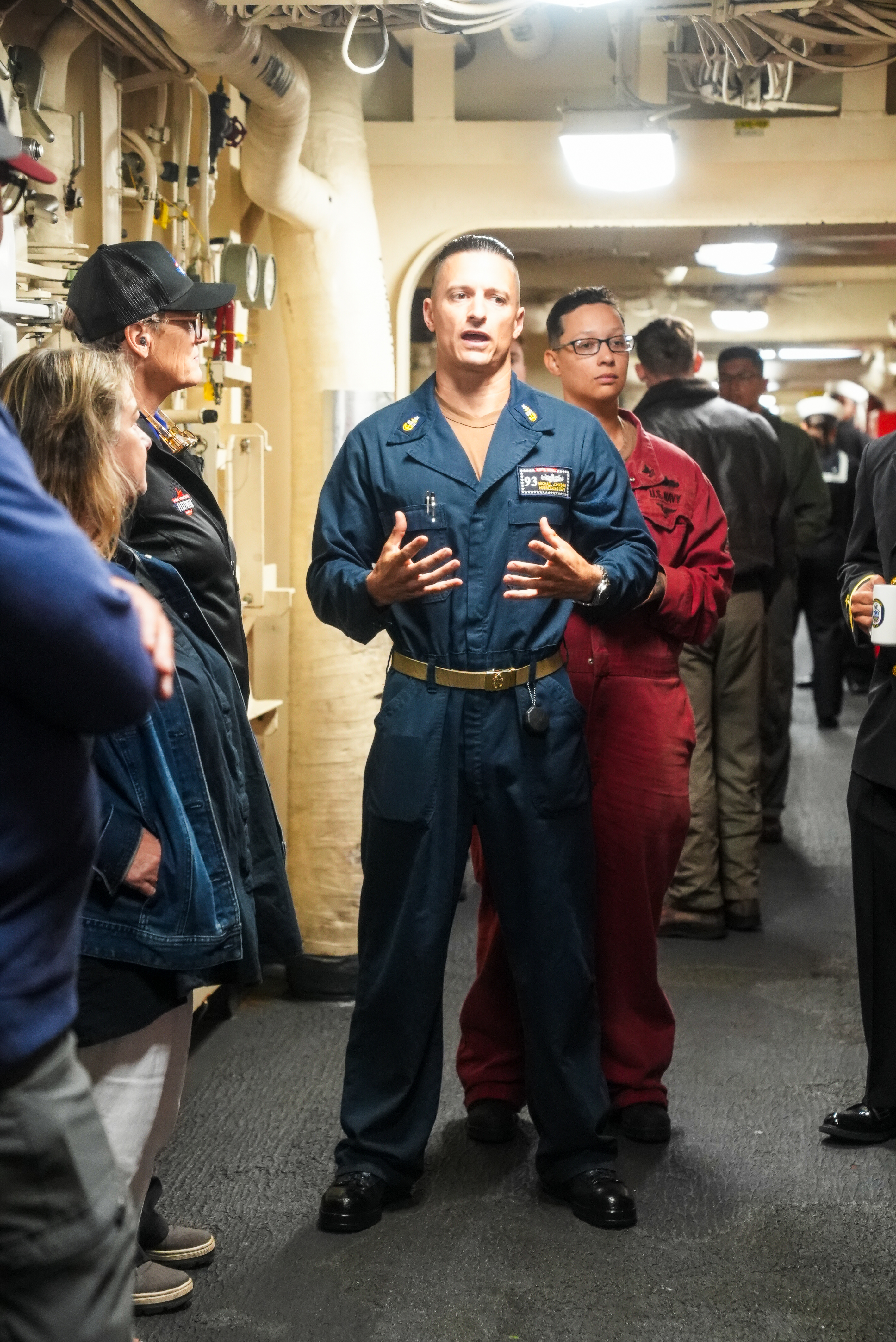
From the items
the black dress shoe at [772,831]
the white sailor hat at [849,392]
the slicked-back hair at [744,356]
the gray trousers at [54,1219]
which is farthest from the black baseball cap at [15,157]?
the white sailor hat at [849,392]

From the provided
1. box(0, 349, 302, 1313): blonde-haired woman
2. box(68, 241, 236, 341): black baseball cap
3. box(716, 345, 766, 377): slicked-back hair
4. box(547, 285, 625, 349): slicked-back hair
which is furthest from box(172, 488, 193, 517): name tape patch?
box(716, 345, 766, 377): slicked-back hair

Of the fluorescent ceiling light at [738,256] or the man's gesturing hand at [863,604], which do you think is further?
the fluorescent ceiling light at [738,256]

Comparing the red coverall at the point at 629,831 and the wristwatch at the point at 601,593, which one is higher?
the wristwatch at the point at 601,593

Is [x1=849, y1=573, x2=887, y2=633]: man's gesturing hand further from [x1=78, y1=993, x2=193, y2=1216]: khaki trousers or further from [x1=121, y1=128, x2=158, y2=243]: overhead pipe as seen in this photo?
[x1=121, y1=128, x2=158, y2=243]: overhead pipe

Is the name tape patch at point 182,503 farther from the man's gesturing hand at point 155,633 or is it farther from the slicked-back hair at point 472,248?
the man's gesturing hand at point 155,633

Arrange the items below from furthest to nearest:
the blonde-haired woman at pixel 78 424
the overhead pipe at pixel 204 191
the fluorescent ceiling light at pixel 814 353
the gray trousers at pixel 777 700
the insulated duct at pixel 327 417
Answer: the fluorescent ceiling light at pixel 814 353 < the gray trousers at pixel 777 700 < the insulated duct at pixel 327 417 < the overhead pipe at pixel 204 191 < the blonde-haired woman at pixel 78 424

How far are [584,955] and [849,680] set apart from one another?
718 centimetres

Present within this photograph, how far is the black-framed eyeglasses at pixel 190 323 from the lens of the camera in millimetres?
2197

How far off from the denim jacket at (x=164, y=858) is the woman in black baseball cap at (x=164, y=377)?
0.34 m

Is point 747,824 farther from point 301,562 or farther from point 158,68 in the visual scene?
point 158,68

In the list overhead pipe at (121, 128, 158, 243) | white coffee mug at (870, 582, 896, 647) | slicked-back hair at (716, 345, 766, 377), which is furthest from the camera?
slicked-back hair at (716, 345, 766, 377)

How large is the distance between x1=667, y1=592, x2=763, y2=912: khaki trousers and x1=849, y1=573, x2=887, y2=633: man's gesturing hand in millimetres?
1463

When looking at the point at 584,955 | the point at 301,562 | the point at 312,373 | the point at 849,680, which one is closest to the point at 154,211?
the point at 312,373

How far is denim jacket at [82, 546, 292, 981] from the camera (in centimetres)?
170
